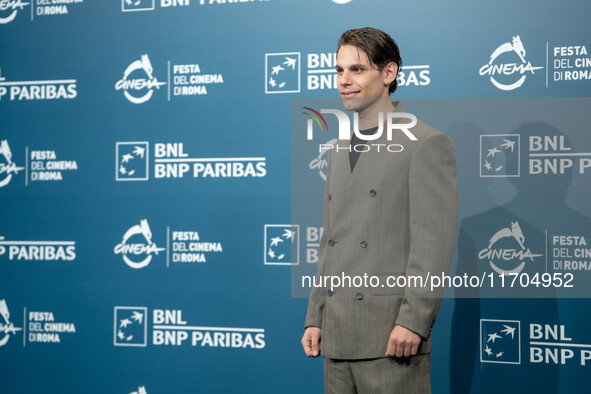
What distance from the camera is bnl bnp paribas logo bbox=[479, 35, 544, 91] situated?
310cm

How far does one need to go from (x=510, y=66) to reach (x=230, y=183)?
4.72 feet

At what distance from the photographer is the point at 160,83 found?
3.61 metres

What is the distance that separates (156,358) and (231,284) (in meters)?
0.58

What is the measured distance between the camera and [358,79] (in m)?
2.37

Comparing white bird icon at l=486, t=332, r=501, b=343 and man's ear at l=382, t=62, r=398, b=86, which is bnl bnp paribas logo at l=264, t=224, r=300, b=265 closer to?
white bird icon at l=486, t=332, r=501, b=343

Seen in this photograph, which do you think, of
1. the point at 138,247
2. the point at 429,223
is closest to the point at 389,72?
the point at 429,223

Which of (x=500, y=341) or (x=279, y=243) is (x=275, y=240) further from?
(x=500, y=341)

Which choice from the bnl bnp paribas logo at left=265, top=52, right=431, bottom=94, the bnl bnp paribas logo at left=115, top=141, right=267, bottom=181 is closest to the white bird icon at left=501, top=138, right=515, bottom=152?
the bnl bnp paribas logo at left=265, top=52, right=431, bottom=94

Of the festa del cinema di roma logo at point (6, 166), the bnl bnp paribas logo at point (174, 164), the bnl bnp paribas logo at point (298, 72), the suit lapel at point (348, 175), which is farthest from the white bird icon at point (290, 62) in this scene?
the festa del cinema di roma logo at point (6, 166)

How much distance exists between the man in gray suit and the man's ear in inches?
2.3

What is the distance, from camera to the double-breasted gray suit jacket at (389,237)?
214 cm

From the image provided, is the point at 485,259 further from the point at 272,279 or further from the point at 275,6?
the point at 275,6

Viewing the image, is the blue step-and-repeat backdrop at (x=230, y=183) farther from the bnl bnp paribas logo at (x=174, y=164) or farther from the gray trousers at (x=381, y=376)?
the gray trousers at (x=381, y=376)

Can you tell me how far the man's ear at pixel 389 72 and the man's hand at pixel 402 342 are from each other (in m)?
0.85
